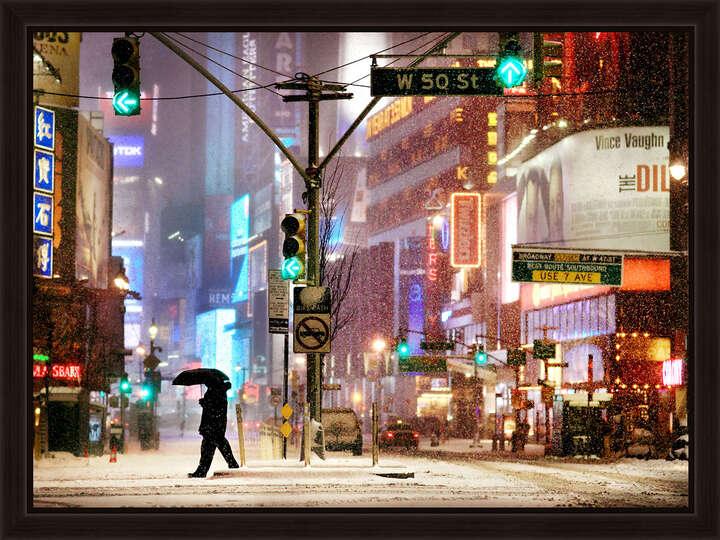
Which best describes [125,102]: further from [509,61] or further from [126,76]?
[509,61]

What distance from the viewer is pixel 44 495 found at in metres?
18.2

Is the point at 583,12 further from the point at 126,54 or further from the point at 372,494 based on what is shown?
the point at 372,494

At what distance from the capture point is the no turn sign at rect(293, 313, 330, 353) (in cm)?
2245

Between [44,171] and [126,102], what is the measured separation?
28489mm

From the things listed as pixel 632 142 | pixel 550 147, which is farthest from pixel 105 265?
pixel 632 142

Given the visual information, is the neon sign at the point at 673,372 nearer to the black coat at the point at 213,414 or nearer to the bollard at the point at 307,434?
the bollard at the point at 307,434

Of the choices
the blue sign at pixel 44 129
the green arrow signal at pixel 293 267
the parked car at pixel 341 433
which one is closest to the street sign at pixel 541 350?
the parked car at pixel 341 433

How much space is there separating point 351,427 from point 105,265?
1449 inches

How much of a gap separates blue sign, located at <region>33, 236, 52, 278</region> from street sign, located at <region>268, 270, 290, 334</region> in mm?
21716

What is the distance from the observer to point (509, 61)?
54.7 ft

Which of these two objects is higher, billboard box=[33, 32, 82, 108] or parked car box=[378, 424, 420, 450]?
billboard box=[33, 32, 82, 108]

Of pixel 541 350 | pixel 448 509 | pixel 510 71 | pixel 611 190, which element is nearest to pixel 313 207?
pixel 510 71

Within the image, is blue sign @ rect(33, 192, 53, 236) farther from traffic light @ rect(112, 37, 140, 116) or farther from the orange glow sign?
the orange glow sign

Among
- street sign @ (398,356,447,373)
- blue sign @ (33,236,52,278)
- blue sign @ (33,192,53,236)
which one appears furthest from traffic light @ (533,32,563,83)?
street sign @ (398,356,447,373)
